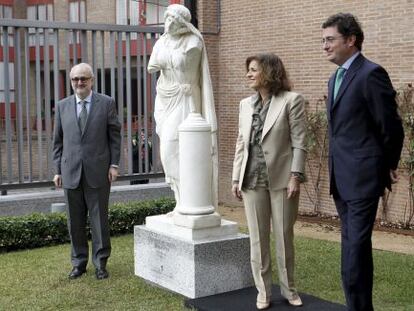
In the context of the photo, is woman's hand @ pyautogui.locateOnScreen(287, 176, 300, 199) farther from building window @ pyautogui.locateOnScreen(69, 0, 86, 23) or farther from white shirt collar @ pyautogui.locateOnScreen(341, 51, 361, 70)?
building window @ pyautogui.locateOnScreen(69, 0, 86, 23)

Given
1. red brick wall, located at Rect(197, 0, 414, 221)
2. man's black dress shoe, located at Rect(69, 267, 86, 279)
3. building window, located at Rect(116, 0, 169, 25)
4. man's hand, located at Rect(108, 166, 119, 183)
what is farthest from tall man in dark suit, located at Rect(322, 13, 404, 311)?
building window, located at Rect(116, 0, 169, 25)

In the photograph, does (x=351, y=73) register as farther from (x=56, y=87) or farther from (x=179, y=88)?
(x=56, y=87)

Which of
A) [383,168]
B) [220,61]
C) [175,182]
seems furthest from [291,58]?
[383,168]

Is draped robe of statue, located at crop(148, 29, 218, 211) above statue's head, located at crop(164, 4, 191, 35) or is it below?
below

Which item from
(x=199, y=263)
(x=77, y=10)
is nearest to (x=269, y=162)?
(x=199, y=263)

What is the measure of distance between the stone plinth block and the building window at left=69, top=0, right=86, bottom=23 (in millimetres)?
23313

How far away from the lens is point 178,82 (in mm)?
6363

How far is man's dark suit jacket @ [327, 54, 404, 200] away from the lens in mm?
4074

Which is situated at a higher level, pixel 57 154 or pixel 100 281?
pixel 57 154

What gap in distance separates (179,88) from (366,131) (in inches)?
102

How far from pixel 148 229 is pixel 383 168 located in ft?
9.16

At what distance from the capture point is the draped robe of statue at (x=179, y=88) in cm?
625

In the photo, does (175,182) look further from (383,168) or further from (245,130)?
(383,168)

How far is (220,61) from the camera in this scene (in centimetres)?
1358
